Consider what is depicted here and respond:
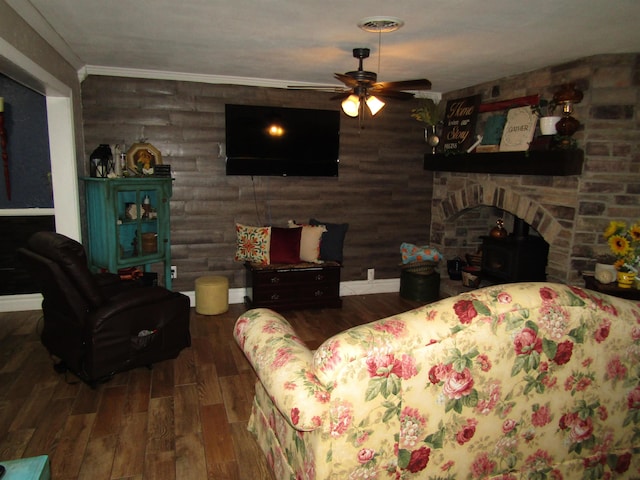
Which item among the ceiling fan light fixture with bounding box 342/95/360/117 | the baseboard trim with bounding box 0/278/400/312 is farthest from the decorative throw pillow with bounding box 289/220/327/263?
the ceiling fan light fixture with bounding box 342/95/360/117

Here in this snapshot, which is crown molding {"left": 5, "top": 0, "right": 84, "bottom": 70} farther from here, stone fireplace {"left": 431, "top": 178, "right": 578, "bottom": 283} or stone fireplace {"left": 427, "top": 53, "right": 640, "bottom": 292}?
stone fireplace {"left": 431, "top": 178, "right": 578, "bottom": 283}

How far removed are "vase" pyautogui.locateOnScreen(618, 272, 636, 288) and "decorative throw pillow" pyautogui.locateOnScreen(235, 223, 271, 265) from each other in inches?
122

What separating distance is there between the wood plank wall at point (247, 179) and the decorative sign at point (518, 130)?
1277 millimetres

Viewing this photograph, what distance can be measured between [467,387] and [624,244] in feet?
8.12

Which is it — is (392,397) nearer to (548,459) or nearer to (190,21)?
(548,459)

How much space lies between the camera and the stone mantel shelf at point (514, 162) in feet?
11.6

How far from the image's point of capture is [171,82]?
4.47 metres

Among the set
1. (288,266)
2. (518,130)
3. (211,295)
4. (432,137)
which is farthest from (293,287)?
(518,130)

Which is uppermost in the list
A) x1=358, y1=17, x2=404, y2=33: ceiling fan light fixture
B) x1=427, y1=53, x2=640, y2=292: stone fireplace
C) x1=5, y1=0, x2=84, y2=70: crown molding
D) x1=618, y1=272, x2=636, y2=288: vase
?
x1=358, y1=17, x2=404, y2=33: ceiling fan light fixture

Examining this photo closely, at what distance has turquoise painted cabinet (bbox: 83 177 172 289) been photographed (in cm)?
387

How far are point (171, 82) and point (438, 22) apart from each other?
282 centimetres

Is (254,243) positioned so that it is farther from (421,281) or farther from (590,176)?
(590,176)

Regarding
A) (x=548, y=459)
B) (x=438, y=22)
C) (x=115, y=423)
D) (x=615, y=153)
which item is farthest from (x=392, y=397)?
(x=615, y=153)

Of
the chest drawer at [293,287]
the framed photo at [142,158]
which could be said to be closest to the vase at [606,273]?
the chest drawer at [293,287]
